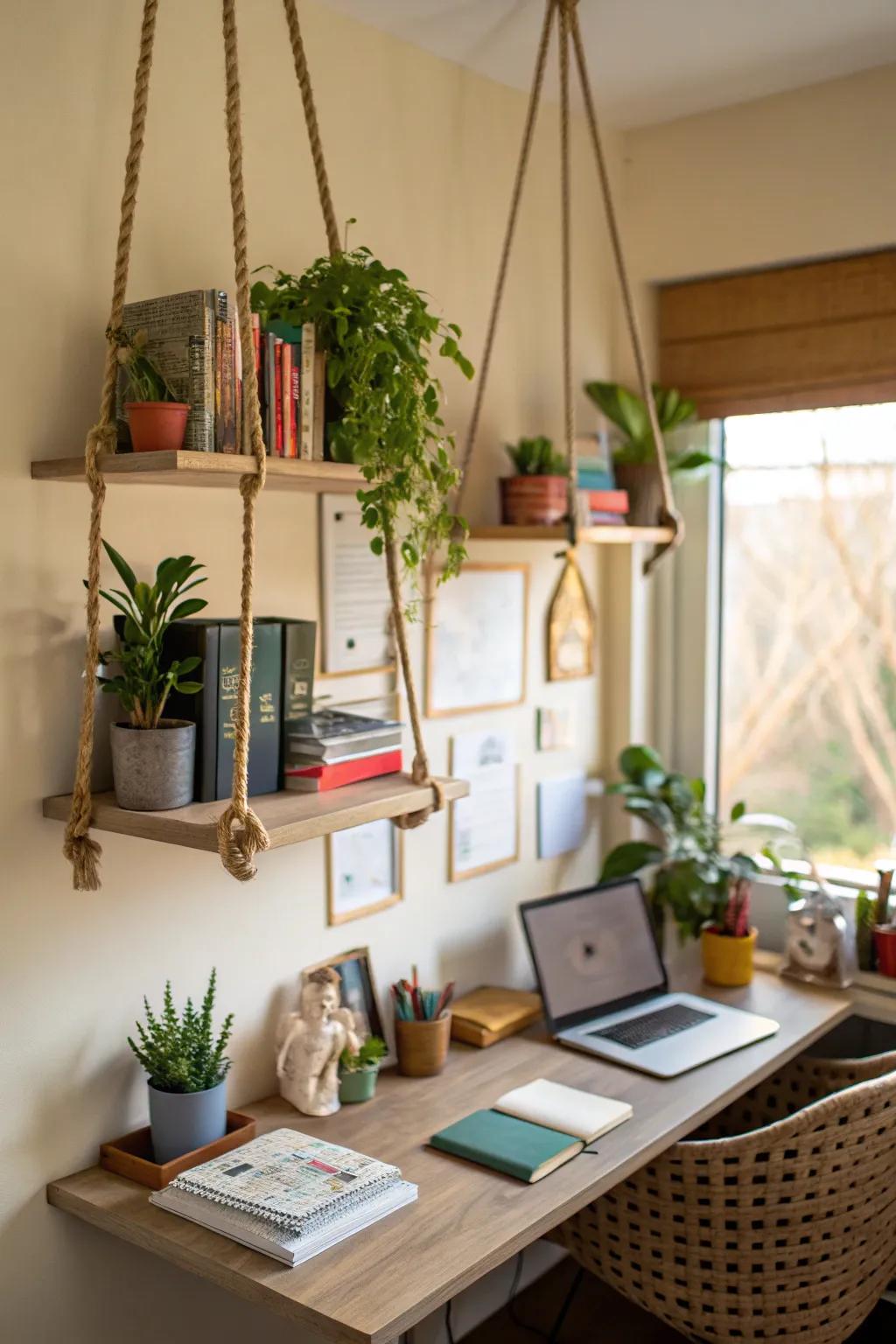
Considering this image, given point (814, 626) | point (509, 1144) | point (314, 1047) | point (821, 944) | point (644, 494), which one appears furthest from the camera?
point (814, 626)

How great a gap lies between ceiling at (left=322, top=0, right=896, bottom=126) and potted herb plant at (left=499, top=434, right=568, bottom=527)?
2.31 ft

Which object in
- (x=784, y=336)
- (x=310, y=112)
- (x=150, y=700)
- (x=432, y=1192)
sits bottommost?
(x=432, y=1192)

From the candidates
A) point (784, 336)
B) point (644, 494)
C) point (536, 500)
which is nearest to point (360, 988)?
point (536, 500)

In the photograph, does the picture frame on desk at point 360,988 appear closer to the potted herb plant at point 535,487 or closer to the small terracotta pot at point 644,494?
the potted herb plant at point 535,487

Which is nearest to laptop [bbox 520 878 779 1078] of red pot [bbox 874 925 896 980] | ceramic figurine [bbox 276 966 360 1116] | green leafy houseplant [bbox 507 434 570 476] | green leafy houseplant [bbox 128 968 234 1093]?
red pot [bbox 874 925 896 980]

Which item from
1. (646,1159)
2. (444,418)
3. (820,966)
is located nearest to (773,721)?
(820,966)

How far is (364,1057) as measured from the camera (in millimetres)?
2053

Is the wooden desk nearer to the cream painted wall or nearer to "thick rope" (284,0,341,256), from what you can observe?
the cream painted wall

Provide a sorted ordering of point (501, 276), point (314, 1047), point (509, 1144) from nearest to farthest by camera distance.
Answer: point (509, 1144), point (314, 1047), point (501, 276)

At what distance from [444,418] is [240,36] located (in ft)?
2.36

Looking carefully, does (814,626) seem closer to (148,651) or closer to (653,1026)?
(653,1026)

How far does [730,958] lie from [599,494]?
0.97 m

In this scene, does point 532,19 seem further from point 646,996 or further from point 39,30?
point 646,996

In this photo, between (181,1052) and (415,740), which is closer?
(181,1052)
